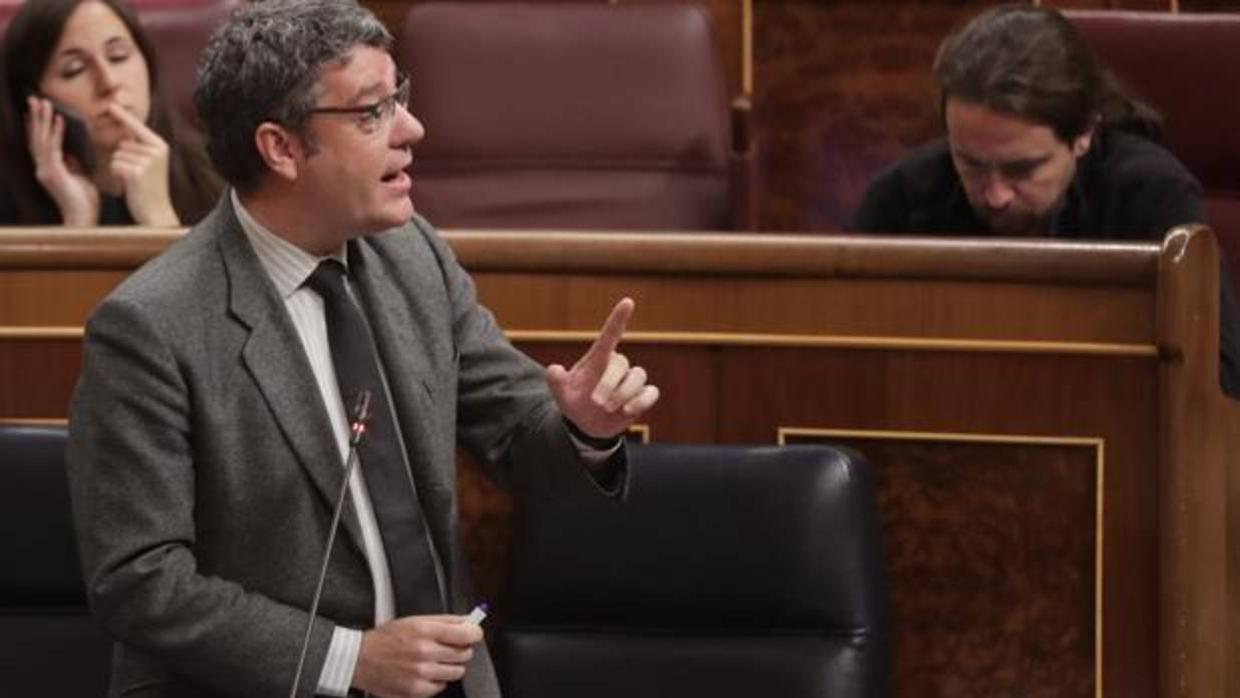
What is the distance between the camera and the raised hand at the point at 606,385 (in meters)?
0.90

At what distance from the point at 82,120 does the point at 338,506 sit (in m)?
0.67

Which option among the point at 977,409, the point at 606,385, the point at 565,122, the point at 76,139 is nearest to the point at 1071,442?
the point at 977,409

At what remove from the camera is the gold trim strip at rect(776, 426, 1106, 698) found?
1108mm

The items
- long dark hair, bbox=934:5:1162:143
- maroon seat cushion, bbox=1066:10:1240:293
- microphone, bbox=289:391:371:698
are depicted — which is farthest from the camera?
maroon seat cushion, bbox=1066:10:1240:293

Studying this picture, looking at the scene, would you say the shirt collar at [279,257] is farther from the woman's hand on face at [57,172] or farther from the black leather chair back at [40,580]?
the woman's hand on face at [57,172]

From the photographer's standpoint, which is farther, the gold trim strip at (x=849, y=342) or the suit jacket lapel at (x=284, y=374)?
the gold trim strip at (x=849, y=342)

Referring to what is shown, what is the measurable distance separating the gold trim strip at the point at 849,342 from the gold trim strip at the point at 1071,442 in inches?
1.4

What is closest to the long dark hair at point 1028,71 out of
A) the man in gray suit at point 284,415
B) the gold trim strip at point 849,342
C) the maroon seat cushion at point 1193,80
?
the maroon seat cushion at point 1193,80

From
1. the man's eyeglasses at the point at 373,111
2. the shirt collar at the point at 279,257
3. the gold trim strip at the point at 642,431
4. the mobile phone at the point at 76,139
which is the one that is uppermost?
the man's eyeglasses at the point at 373,111

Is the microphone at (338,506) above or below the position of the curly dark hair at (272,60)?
below

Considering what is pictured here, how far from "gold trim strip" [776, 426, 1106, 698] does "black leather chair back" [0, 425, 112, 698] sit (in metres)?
0.30

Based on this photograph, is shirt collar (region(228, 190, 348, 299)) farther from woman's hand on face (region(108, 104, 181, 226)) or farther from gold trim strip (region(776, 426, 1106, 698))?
woman's hand on face (region(108, 104, 181, 226))

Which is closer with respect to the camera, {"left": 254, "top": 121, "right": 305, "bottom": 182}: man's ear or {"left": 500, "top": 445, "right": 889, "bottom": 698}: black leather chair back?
{"left": 254, "top": 121, "right": 305, "bottom": 182}: man's ear

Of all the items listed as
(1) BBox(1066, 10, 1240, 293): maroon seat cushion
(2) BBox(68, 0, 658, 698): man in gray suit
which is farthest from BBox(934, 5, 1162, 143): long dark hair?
(2) BBox(68, 0, 658, 698): man in gray suit
